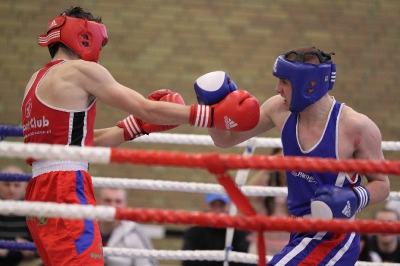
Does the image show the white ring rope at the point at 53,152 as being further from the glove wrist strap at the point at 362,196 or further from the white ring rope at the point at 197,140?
the white ring rope at the point at 197,140

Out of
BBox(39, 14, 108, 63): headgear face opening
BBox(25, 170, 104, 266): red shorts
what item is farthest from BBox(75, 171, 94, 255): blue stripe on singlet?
BBox(39, 14, 108, 63): headgear face opening

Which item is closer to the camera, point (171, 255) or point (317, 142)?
→ point (317, 142)

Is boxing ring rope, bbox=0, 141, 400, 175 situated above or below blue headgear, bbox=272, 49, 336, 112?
below

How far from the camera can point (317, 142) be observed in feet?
8.90

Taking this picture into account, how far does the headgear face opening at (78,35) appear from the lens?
2.71 m

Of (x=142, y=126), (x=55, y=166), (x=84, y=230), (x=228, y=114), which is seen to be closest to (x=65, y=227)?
(x=84, y=230)

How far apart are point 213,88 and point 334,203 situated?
0.77 metres

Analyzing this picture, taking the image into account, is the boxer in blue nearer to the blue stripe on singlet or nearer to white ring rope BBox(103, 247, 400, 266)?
the blue stripe on singlet

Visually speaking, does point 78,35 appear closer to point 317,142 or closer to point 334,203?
point 317,142

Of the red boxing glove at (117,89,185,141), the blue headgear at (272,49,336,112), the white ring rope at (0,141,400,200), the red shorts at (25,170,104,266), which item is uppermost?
the blue headgear at (272,49,336,112)

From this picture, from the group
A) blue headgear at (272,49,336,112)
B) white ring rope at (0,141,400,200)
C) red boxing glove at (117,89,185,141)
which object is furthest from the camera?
red boxing glove at (117,89,185,141)

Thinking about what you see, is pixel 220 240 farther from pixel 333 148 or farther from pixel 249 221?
pixel 249 221

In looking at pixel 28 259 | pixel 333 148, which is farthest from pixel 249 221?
pixel 28 259

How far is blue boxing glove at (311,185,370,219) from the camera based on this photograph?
2.31 metres
